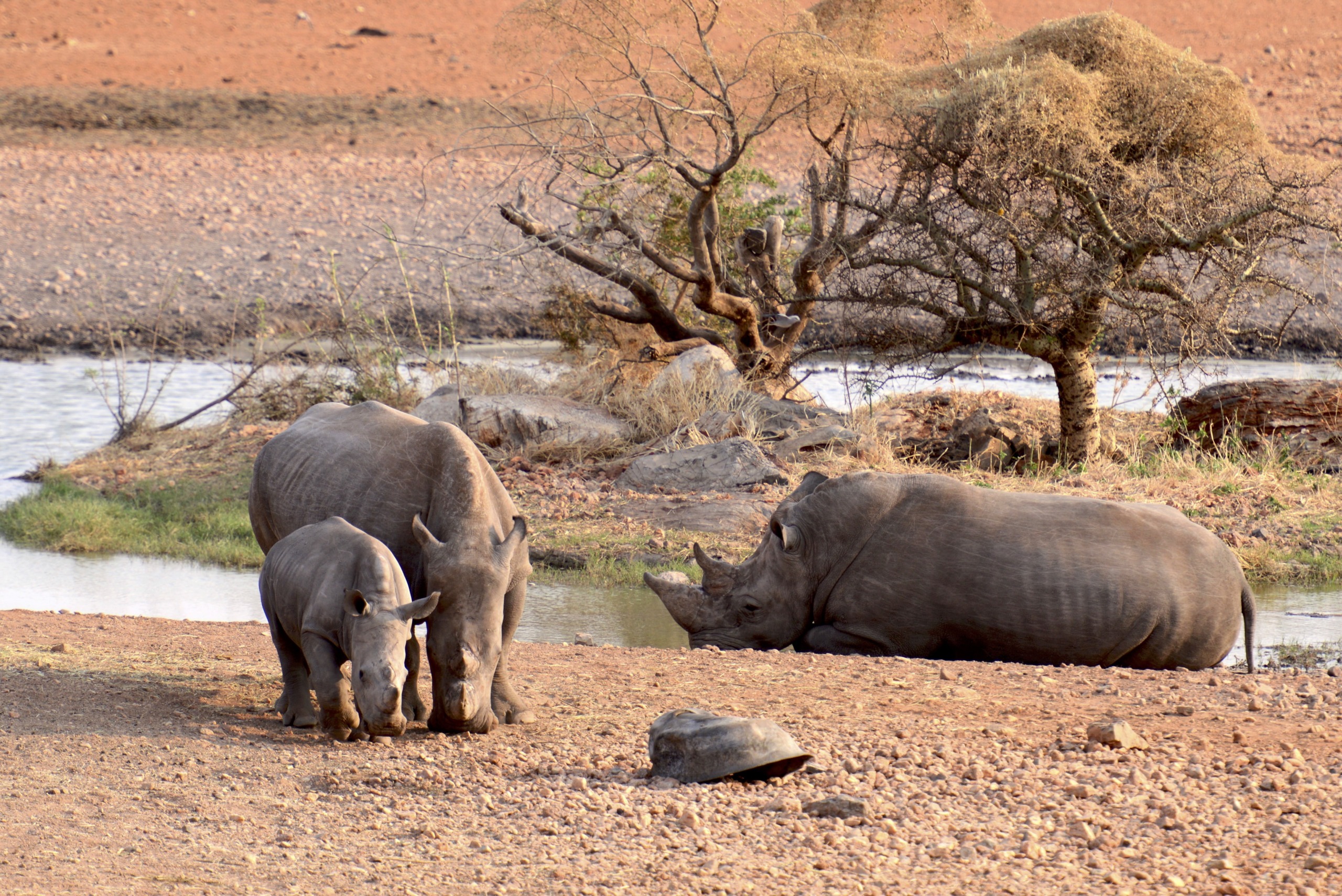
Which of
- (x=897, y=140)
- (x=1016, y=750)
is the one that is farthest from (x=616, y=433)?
(x=1016, y=750)

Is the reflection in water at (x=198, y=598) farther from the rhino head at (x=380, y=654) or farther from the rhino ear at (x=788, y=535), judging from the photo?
the rhino head at (x=380, y=654)

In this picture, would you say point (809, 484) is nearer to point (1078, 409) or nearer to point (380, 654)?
point (380, 654)

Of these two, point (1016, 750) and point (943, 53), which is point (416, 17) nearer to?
point (943, 53)

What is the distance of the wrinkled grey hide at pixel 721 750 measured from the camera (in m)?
5.05

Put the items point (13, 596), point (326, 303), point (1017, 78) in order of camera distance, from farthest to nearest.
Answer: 1. point (326, 303)
2. point (1017, 78)
3. point (13, 596)

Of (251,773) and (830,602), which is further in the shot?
(830,602)

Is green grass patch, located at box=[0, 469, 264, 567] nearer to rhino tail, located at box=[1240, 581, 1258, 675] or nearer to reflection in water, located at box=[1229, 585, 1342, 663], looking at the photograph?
rhino tail, located at box=[1240, 581, 1258, 675]

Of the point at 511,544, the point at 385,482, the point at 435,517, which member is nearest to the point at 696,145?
the point at 385,482

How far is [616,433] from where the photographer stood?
42.9 ft

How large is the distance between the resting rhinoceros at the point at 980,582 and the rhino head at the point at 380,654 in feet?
8.52

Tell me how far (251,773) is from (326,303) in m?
15.5

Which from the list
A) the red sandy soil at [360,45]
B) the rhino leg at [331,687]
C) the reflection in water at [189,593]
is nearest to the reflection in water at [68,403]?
the reflection in water at [189,593]

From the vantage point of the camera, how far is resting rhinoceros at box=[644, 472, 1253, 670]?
289 inches

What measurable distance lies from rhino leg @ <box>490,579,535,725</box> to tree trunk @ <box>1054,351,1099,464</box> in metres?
7.56
